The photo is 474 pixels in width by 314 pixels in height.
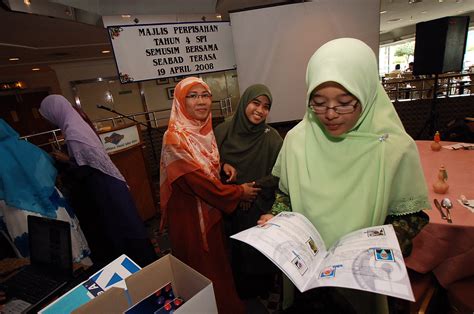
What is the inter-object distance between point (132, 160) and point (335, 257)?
2685 millimetres

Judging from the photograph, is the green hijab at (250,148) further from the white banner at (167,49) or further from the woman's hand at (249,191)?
the white banner at (167,49)

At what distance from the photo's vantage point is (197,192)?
1.37 m

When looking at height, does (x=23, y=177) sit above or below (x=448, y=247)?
above

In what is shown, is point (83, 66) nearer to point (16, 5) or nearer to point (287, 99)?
point (16, 5)

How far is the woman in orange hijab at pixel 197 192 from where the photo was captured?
4.46 ft

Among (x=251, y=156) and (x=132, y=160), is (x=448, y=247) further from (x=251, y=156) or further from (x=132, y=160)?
(x=132, y=160)

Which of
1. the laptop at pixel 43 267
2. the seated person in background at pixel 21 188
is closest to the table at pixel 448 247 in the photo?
the laptop at pixel 43 267

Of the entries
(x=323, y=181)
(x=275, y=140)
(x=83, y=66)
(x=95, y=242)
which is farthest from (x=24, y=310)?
(x=83, y=66)

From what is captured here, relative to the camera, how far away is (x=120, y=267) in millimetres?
856

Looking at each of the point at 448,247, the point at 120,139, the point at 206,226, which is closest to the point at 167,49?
the point at 120,139

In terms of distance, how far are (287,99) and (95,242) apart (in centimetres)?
227

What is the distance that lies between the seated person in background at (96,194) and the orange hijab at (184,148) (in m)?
0.31

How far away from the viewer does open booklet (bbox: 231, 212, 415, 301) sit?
538 millimetres

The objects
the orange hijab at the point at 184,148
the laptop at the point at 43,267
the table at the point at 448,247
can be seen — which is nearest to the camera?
the laptop at the point at 43,267
